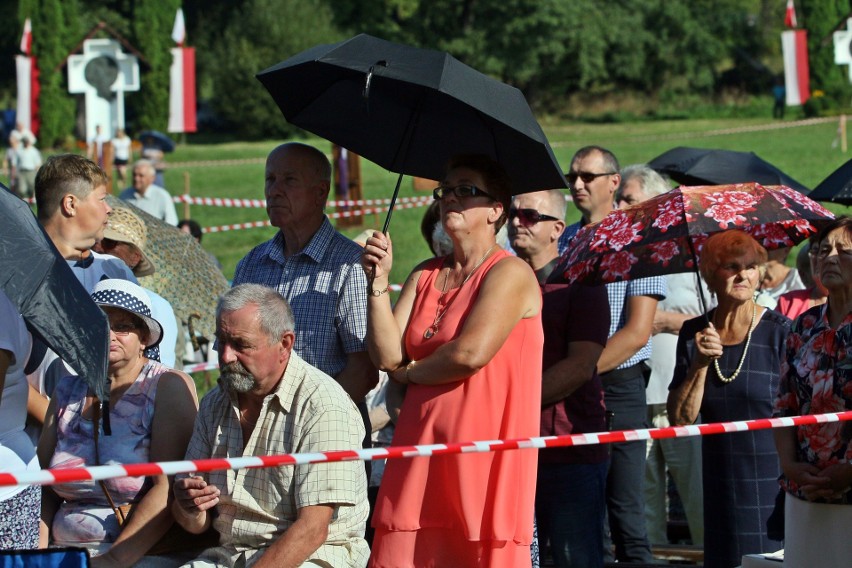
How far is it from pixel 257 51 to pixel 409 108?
169ft

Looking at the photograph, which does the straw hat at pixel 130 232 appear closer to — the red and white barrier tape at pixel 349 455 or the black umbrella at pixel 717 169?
the red and white barrier tape at pixel 349 455

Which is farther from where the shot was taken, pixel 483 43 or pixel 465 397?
pixel 483 43

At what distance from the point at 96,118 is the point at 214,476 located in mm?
32555

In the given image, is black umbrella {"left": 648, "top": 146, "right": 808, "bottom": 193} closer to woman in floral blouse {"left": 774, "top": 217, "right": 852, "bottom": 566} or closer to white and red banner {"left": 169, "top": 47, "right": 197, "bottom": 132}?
woman in floral blouse {"left": 774, "top": 217, "right": 852, "bottom": 566}

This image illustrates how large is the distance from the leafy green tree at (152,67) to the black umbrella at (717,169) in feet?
143

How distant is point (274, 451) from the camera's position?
416cm

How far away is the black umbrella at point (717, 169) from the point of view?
25.7ft

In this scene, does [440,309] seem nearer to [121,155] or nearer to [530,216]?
[530,216]

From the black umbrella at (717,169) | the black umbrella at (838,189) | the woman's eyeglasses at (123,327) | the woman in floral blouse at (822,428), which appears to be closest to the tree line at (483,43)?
the black umbrella at (717,169)

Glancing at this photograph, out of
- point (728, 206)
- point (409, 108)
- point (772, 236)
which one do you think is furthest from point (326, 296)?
point (772, 236)

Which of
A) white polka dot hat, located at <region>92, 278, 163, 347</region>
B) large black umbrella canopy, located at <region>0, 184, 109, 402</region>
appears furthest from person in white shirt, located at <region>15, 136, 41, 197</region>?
large black umbrella canopy, located at <region>0, 184, 109, 402</region>

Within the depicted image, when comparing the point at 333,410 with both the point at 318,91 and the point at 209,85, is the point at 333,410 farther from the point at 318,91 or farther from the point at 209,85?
the point at 209,85

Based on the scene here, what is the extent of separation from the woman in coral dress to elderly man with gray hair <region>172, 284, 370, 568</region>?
20 centimetres

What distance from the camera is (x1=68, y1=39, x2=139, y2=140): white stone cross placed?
3553 centimetres
